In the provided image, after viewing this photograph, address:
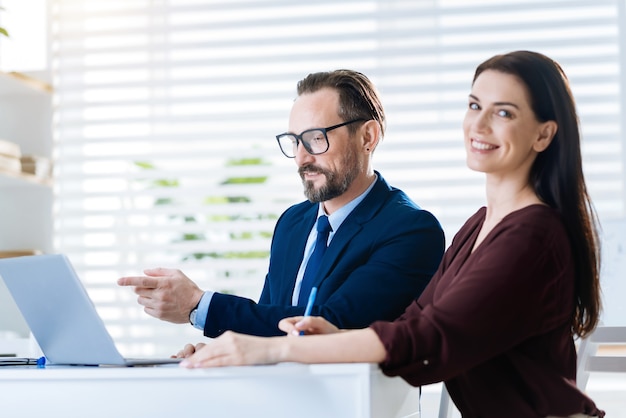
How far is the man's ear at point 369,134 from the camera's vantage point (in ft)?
7.53

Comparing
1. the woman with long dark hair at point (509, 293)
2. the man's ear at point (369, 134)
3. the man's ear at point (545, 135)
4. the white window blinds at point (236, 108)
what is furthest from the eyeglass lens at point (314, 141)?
the white window blinds at point (236, 108)

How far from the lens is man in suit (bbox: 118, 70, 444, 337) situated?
1.92 m

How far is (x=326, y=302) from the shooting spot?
2002 mm

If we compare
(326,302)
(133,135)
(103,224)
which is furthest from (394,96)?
(326,302)

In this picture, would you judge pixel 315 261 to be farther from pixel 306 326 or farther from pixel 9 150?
pixel 9 150

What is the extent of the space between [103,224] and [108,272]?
192 millimetres

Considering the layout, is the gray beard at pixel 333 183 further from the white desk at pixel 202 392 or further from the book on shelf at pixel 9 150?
the book on shelf at pixel 9 150

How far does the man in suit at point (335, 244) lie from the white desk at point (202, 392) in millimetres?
373

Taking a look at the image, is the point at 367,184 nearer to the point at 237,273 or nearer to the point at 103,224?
the point at 237,273

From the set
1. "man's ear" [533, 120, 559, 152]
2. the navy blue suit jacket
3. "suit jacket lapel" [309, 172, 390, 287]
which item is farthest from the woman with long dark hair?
"suit jacket lapel" [309, 172, 390, 287]

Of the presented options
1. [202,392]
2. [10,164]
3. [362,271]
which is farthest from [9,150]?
[202,392]

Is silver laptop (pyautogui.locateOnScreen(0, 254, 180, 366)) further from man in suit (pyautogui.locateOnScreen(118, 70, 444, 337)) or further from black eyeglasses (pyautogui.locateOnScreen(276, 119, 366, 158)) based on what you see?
black eyeglasses (pyautogui.locateOnScreen(276, 119, 366, 158))

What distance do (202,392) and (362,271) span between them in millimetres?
746

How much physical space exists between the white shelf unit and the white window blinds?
58 mm
